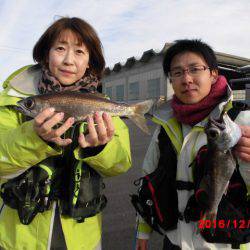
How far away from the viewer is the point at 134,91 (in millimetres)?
30000

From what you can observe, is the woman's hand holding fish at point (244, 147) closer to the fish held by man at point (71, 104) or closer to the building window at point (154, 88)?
the fish held by man at point (71, 104)

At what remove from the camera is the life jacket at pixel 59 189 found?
226 cm

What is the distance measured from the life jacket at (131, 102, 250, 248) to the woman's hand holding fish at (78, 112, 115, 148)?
24.4 inches

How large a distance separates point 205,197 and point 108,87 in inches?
1304

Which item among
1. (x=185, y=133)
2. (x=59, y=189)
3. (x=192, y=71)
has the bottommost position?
(x=59, y=189)

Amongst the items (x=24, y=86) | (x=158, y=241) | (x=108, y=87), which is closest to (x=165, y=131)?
(x=24, y=86)

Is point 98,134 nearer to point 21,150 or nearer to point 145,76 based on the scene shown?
point 21,150

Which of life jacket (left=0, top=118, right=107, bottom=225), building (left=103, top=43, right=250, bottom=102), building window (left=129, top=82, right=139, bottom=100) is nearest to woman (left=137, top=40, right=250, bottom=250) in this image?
life jacket (left=0, top=118, right=107, bottom=225)

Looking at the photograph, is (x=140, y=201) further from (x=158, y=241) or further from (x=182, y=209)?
(x=158, y=241)

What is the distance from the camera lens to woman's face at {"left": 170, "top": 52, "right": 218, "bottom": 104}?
273cm

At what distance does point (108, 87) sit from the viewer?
115ft

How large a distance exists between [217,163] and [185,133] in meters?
0.66

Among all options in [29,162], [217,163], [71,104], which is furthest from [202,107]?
[29,162]

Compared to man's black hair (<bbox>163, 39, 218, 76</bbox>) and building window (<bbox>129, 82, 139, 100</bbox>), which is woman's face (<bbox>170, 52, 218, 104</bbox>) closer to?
man's black hair (<bbox>163, 39, 218, 76</bbox>)
